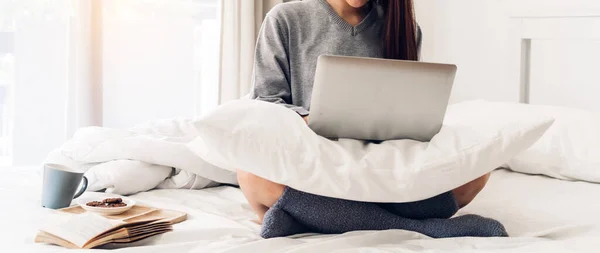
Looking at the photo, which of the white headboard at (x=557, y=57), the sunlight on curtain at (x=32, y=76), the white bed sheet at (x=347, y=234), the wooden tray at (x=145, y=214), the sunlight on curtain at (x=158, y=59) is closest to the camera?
the white bed sheet at (x=347, y=234)

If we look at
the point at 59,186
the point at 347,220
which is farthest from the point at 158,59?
the point at 347,220

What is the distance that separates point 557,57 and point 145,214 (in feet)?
5.39

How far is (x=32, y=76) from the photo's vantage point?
10.3ft

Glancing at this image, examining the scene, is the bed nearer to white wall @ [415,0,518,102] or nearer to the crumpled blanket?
the crumpled blanket

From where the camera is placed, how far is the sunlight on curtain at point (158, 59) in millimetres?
3352

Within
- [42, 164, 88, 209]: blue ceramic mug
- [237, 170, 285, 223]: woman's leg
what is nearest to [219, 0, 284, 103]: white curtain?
[42, 164, 88, 209]: blue ceramic mug

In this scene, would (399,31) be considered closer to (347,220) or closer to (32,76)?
(347,220)

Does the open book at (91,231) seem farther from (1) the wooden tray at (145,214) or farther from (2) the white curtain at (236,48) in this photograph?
(2) the white curtain at (236,48)

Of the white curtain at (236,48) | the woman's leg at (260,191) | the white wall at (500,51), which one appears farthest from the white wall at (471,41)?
the woman's leg at (260,191)

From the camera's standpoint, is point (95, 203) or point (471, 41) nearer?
point (95, 203)

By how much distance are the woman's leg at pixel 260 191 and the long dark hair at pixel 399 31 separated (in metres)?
0.59

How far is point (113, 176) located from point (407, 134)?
76cm

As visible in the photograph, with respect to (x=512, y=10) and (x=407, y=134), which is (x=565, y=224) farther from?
(x=512, y=10)

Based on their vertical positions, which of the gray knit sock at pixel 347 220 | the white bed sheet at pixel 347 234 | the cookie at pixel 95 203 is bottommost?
the white bed sheet at pixel 347 234
